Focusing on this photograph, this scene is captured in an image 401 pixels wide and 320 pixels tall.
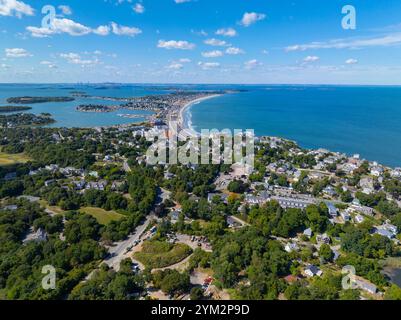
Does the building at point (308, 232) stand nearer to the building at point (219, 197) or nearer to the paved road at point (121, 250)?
the building at point (219, 197)

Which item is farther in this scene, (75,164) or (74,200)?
(75,164)

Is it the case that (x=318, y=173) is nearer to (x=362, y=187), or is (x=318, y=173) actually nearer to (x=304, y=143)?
(x=362, y=187)

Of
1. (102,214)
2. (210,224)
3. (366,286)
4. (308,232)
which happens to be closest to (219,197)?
(210,224)

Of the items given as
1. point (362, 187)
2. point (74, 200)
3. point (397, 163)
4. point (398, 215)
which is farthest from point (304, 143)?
point (74, 200)

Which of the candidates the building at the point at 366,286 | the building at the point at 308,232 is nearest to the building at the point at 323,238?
the building at the point at 308,232

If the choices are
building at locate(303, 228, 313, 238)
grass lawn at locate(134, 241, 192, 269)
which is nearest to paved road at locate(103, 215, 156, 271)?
grass lawn at locate(134, 241, 192, 269)

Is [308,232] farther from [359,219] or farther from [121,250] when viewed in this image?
[121,250]

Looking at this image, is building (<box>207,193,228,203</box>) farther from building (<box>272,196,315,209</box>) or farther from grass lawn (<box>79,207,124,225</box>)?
grass lawn (<box>79,207,124,225</box>)
